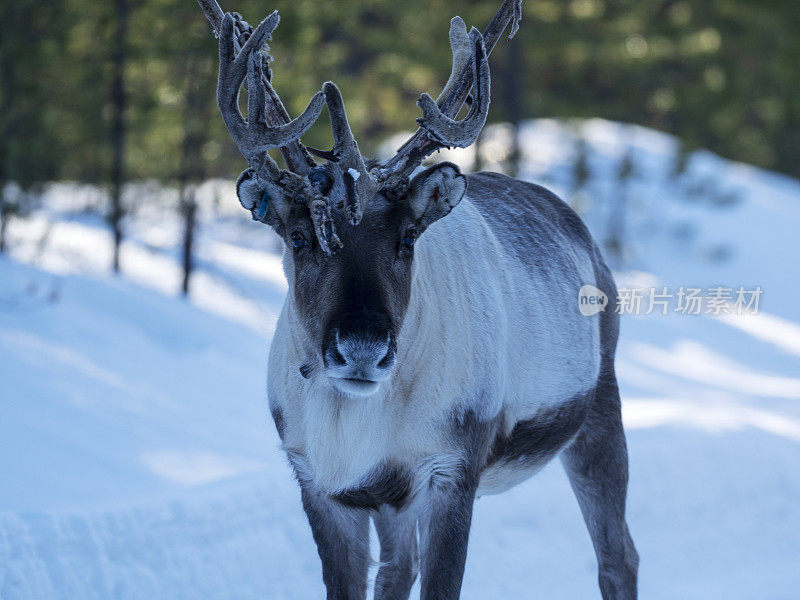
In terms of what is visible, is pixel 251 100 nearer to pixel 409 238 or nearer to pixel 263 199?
pixel 263 199

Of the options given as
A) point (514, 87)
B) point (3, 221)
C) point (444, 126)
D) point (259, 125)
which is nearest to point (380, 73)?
point (514, 87)

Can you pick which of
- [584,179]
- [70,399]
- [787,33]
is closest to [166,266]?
[70,399]

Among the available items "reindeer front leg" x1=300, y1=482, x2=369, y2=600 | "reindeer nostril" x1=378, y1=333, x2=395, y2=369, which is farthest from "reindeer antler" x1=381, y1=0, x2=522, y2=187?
"reindeer front leg" x1=300, y1=482, x2=369, y2=600

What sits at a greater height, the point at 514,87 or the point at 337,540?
the point at 337,540

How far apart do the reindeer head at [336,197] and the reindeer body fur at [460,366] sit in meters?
0.19

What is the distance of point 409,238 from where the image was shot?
3377 mm

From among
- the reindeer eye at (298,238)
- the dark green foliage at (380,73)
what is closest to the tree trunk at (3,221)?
the dark green foliage at (380,73)

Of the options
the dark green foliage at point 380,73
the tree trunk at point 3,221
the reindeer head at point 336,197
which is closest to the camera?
the reindeer head at point 336,197

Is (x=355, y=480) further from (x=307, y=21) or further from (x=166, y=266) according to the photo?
(x=166, y=266)

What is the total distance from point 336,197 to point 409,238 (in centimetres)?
28

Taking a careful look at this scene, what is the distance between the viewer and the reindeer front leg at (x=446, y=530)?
3436 millimetres

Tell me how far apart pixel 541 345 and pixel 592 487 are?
2.88 feet

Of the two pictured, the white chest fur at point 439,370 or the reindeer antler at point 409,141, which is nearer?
the reindeer antler at point 409,141

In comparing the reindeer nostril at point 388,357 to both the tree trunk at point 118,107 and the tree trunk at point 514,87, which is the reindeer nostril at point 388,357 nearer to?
the tree trunk at point 118,107
